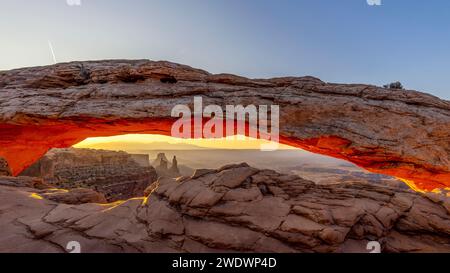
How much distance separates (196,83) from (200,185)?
7.54 metres

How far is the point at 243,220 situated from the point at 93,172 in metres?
34.6

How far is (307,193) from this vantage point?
382 inches

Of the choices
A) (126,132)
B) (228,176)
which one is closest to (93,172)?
(126,132)

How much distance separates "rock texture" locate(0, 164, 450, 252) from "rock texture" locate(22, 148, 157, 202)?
864 inches

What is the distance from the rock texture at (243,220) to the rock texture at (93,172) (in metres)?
21.9

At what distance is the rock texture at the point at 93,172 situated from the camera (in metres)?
30.1

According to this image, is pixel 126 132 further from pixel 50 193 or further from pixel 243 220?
pixel 243 220

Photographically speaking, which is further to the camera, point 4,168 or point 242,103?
point 4,168

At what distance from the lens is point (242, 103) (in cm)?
1346

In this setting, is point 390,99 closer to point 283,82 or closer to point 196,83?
point 283,82

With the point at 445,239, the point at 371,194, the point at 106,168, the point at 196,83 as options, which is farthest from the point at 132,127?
the point at 106,168

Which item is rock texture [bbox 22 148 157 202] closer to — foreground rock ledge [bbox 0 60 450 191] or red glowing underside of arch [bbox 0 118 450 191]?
red glowing underside of arch [bbox 0 118 450 191]

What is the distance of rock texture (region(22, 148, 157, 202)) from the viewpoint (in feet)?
98.9

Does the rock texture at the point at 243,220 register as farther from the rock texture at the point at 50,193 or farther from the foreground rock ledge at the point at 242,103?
the foreground rock ledge at the point at 242,103
